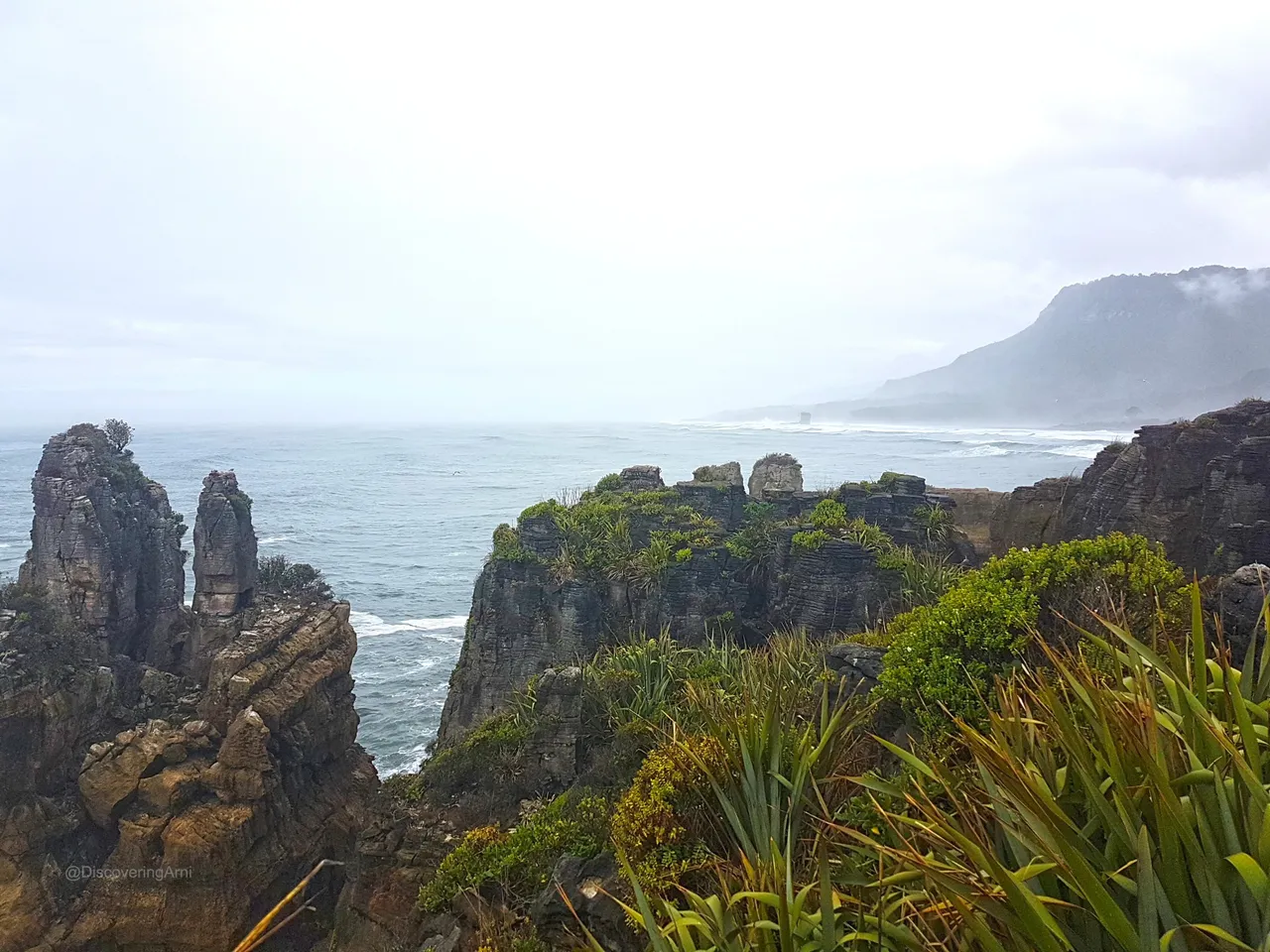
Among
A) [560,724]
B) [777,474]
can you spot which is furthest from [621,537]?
[777,474]

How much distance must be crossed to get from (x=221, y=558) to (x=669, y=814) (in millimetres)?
17253

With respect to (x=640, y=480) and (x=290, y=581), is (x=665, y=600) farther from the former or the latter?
(x=290, y=581)

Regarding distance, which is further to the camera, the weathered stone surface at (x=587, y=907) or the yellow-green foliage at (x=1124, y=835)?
the weathered stone surface at (x=587, y=907)

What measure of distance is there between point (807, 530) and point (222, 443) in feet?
512

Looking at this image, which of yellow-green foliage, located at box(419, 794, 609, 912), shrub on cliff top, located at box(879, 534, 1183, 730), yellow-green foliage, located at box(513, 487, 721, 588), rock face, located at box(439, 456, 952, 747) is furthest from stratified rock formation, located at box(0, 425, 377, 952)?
shrub on cliff top, located at box(879, 534, 1183, 730)

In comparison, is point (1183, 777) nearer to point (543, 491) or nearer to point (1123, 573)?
point (1123, 573)

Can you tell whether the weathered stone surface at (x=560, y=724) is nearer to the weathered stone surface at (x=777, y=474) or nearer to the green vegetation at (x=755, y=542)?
the green vegetation at (x=755, y=542)

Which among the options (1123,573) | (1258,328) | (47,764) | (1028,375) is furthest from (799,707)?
(1028,375)

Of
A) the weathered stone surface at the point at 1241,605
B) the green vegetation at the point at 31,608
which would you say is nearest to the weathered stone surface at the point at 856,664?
the weathered stone surface at the point at 1241,605

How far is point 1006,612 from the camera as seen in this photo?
605cm

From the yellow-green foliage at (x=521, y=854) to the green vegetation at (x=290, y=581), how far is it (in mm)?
13356

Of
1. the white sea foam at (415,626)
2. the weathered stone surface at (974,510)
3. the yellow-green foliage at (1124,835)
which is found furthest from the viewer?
the white sea foam at (415,626)

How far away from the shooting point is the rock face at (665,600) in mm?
12773

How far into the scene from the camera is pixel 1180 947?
2.15 metres
